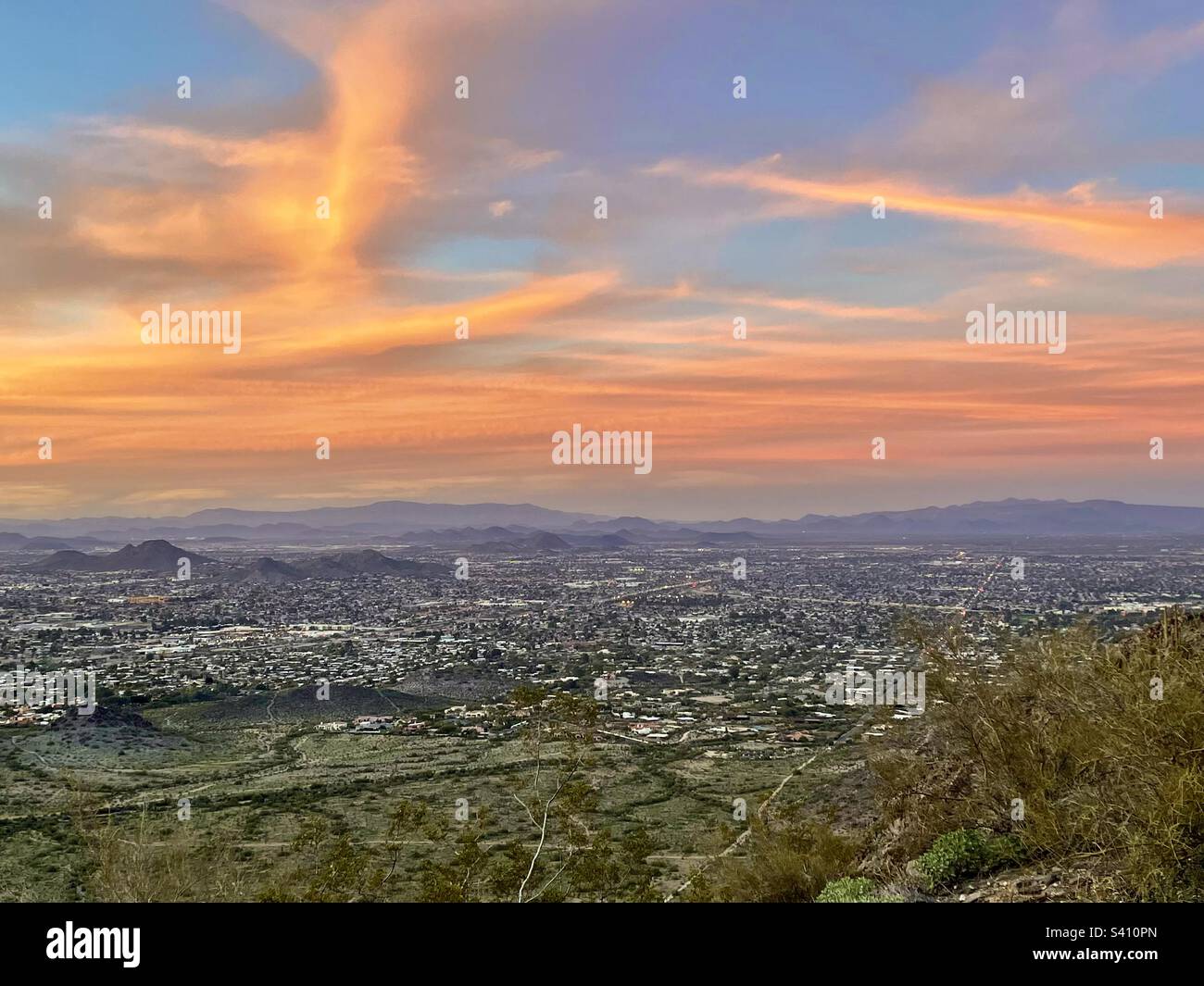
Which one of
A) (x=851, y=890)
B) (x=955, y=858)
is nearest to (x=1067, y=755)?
(x=955, y=858)

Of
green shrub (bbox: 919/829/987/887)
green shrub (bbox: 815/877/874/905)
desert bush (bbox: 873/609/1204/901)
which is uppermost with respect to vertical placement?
desert bush (bbox: 873/609/1204/901)

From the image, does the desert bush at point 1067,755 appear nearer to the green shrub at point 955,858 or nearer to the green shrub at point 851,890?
the green shrub at point 955,858

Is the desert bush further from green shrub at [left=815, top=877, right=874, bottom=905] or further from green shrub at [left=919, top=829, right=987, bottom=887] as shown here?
green shrub at [left=815, top=877, right=874, bottom=905]

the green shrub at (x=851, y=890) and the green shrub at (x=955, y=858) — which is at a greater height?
the green shrub at (x=955, y=858)

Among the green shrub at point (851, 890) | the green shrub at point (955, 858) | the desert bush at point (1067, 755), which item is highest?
the desert bush at point (1067, 755)

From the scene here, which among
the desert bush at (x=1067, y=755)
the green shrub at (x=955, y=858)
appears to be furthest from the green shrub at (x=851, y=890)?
the desert bush at (x=1067, y=755)

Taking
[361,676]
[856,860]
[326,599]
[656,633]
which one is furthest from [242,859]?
[326,599]

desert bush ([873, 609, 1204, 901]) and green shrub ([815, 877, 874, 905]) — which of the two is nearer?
desert bush ([873, 609, 1204, 901])

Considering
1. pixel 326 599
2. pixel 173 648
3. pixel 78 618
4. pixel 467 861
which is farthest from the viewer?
pixel 326 599

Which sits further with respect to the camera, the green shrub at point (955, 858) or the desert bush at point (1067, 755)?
the green shrub at point (955, 858)

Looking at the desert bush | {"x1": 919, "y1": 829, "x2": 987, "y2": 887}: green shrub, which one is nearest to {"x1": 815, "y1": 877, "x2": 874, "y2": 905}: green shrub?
{"x1": 919, "y1": 829, "x2": 987, "y2": 887}: green shrub
